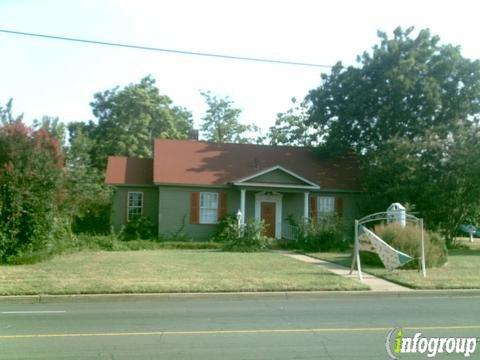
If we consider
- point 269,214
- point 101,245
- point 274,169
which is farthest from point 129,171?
point 274,169

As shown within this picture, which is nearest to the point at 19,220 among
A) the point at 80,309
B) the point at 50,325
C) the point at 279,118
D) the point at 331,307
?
the point at 80,309

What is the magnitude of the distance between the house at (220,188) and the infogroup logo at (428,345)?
67.3ft

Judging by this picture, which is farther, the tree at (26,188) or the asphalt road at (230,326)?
the tree at (26,188)

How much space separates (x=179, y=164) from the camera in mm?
30984

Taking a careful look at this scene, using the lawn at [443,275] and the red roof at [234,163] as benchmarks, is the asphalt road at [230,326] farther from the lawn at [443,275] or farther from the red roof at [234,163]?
the red roof at [234,163]

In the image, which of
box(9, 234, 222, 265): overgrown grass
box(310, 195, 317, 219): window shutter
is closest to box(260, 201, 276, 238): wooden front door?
box(310, 195, 317, 219): window shutter

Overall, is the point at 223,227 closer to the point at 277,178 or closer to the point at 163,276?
the point at 277,178

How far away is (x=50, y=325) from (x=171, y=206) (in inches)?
796

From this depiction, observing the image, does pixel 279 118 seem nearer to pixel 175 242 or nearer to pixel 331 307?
pixel 175 242

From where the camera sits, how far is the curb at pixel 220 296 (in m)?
12.3

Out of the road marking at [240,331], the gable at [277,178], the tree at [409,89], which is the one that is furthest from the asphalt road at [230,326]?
the tree at [409,89]

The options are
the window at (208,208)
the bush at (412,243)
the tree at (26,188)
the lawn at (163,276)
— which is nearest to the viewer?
the lawn at (163,276)

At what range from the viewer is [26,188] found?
19.6 m

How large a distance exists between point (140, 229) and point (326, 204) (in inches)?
403
